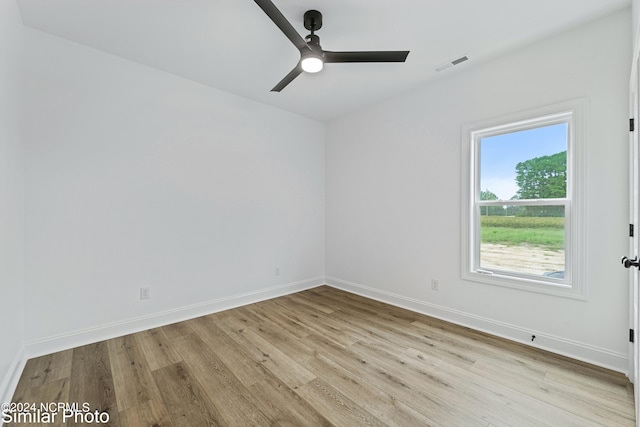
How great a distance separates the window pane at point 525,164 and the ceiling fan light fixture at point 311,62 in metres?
1.97

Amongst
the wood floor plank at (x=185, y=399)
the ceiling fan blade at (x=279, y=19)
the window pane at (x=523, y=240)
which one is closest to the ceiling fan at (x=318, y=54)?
the ceiling fan blade at (x=279, y=19)

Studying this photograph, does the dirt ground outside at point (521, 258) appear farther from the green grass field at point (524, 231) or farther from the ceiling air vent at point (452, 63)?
the ceiling air vent at point (452, 63)

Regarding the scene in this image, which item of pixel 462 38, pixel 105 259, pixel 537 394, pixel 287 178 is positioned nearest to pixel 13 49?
pixel 105 259

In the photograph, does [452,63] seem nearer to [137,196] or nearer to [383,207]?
[383,207]

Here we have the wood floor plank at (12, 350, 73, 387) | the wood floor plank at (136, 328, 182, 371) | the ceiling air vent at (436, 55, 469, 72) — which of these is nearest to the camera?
the wood floor plank at (12, 350, 73, 387)

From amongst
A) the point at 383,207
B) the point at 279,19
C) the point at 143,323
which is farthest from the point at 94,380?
the point at 383,207

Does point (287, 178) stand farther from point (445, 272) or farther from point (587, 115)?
point (587, 115)

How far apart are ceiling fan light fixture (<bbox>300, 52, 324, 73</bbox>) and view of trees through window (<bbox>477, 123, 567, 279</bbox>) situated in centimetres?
197

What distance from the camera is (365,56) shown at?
2.03 meters

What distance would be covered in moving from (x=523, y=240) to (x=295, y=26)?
2854 millimetres

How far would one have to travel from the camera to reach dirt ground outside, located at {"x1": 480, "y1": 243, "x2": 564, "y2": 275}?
245 cm

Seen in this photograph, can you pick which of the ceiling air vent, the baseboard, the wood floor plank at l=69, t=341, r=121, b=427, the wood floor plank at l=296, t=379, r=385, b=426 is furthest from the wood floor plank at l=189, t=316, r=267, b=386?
the ceiling air vent

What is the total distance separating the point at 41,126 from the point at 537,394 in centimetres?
436

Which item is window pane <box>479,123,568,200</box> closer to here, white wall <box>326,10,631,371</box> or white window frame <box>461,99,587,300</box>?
white window frame <box>461,99,587,300</box>
